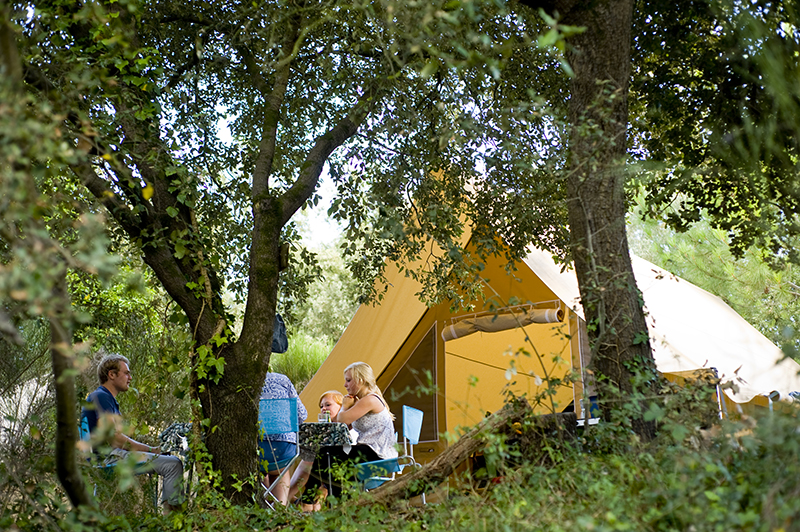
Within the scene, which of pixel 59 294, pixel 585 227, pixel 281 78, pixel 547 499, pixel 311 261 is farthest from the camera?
pixel 311 261

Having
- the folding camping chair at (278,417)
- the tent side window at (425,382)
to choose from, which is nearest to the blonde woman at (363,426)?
the folding camping chair at (278,417)

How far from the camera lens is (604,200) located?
9.57ft

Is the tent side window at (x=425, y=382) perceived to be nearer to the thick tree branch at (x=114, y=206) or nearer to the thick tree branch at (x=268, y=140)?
the thick tree branch at (x=268, y=140)

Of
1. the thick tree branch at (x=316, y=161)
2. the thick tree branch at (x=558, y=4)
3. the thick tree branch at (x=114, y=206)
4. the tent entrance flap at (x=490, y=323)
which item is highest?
the thick tree branch at (x=558, y=4)

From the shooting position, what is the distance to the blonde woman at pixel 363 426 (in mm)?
3924

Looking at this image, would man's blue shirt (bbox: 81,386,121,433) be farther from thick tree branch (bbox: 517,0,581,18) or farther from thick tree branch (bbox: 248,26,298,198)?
thick tree branch (bbox: 517,0,581,18)

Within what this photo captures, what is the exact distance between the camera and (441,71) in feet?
13.4

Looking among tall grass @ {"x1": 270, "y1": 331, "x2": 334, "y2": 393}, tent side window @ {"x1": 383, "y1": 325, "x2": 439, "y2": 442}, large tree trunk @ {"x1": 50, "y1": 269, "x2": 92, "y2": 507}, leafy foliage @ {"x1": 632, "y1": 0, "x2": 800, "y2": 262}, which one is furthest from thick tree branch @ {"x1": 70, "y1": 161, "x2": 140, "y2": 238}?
tall grass @ {"x1": 270, "y1": 331, "x2": 334, "y2": 393}

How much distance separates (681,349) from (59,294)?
4.89 metres

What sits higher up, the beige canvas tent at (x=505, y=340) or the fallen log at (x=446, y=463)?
the beige canvas tent at (x=505, y=340)

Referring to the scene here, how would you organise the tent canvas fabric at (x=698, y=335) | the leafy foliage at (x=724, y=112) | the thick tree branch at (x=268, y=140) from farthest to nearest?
the tent canvas fabric at (x=698, y=335) < the thick tree branch at (x=268, y=140) < the leafy foliage at (x=724, y=112)

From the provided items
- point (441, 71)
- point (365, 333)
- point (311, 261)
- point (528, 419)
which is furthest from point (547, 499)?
point (365, 333)

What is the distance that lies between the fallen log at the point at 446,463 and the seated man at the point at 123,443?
990 millimetres

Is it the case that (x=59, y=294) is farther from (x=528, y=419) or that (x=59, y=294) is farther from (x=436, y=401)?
(x=436, y=401)
